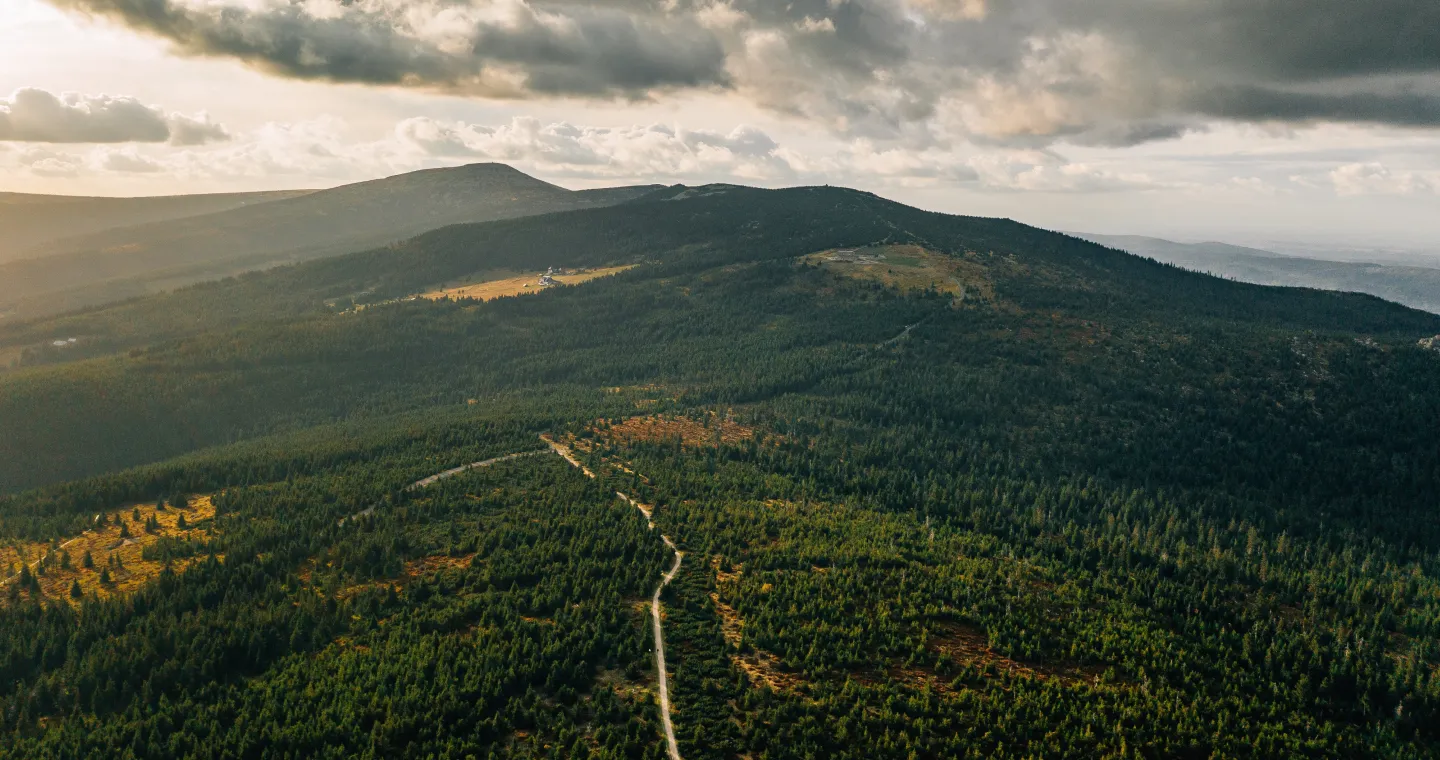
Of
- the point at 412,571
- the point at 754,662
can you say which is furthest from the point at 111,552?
the point at 754,662

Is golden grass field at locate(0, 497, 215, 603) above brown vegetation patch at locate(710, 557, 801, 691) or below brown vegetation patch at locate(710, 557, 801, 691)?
below

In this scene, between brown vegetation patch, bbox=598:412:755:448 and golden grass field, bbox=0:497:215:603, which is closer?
golden grass field, bbox=0:497:215:603

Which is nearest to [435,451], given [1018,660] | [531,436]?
[531,436]

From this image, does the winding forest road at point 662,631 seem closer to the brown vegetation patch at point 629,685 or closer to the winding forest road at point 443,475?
the brown vegetation patch at point 629,685

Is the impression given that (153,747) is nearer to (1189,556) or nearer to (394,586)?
(394,586)

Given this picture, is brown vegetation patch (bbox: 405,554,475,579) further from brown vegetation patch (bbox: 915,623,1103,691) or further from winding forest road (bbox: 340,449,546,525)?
brown vegetation patch (bbox: 915,623,1103,691)

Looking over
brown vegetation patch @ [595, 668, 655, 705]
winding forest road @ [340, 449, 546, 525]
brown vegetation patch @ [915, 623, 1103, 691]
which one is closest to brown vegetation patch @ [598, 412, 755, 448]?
winding forest road @ [340, 449, 546, 525]
